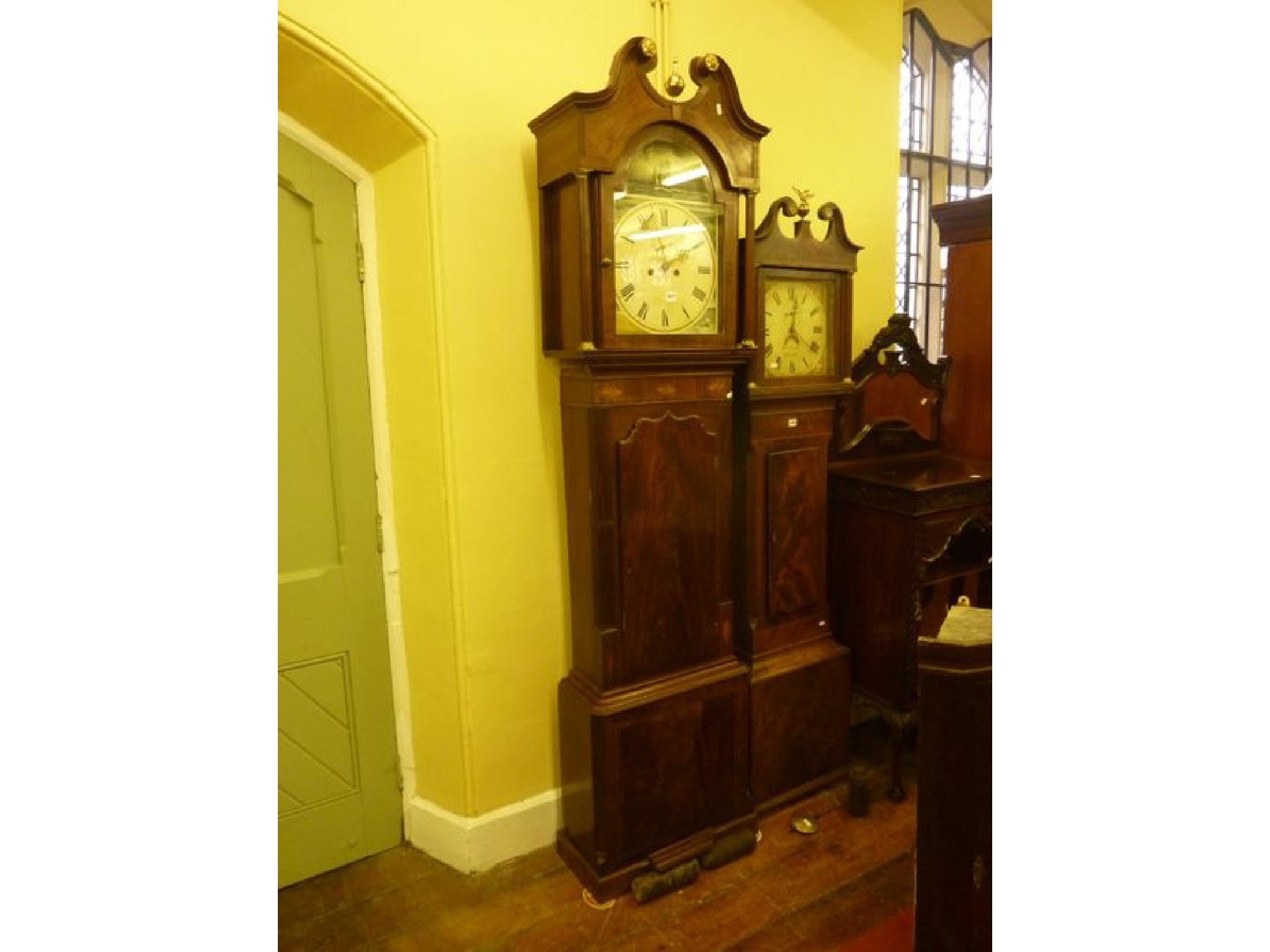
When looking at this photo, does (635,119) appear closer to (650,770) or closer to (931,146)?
(650,770)

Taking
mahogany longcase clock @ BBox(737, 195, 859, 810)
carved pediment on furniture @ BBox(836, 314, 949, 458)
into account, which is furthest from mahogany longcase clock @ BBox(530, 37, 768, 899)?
carved pediment on furniture @ BBox(836, 314, 949, 458)

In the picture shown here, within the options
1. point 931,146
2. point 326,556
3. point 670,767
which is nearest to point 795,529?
point 670,767

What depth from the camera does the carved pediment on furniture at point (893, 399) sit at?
286 centimetres

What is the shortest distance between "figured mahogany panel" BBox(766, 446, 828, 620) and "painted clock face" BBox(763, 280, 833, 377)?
0.25 meters

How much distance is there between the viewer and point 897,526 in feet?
8.26

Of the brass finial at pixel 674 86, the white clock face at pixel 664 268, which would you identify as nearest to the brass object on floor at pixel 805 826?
the white clock face at pixel 664 268

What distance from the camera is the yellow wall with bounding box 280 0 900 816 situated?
1.98 m

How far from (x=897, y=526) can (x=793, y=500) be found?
37 centimetres

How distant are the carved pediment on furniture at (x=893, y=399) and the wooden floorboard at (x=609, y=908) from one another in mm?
1305

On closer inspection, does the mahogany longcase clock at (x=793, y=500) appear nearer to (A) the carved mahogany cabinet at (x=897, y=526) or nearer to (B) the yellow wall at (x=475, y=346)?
(A) the carved mahogany cabinet at (x=897, y=526)
